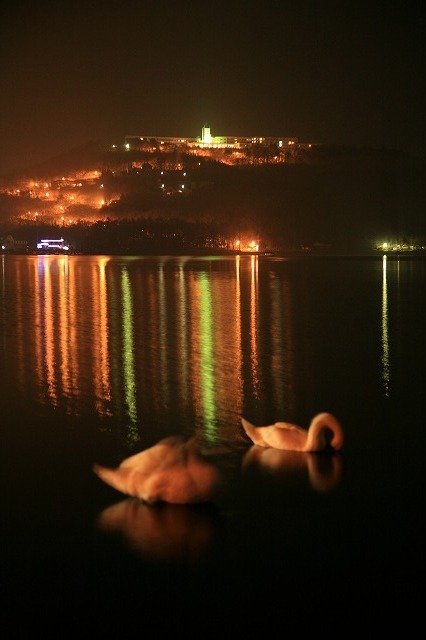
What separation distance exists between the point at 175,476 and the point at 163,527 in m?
0.47

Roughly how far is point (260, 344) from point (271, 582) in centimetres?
935

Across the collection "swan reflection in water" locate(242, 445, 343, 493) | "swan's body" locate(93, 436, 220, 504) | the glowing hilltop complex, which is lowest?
"swan reflection in water" locate(242, 445, 343, 493)

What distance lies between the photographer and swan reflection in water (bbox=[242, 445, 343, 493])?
22.6 ft

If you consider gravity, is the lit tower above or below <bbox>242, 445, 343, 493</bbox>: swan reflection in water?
above

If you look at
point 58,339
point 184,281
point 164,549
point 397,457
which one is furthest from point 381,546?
point 184,281

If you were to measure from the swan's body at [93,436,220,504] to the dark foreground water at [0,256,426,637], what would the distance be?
0.09 metres

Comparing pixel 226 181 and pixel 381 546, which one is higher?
pixel 226 181

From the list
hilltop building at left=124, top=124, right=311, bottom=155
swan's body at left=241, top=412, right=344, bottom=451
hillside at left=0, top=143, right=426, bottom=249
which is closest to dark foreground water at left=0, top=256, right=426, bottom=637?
swan's body at left=241, top=412, right=344, bottom=451

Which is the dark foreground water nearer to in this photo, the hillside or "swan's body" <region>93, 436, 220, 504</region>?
"swan's body" <region>93, 436, 220, 504</region>

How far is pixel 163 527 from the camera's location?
590 cm

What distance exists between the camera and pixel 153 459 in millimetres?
6289

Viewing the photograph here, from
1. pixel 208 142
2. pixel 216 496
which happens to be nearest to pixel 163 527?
pixel 216 496

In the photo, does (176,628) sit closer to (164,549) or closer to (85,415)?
(164,549)

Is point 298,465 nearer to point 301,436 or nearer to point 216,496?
point 301,436
